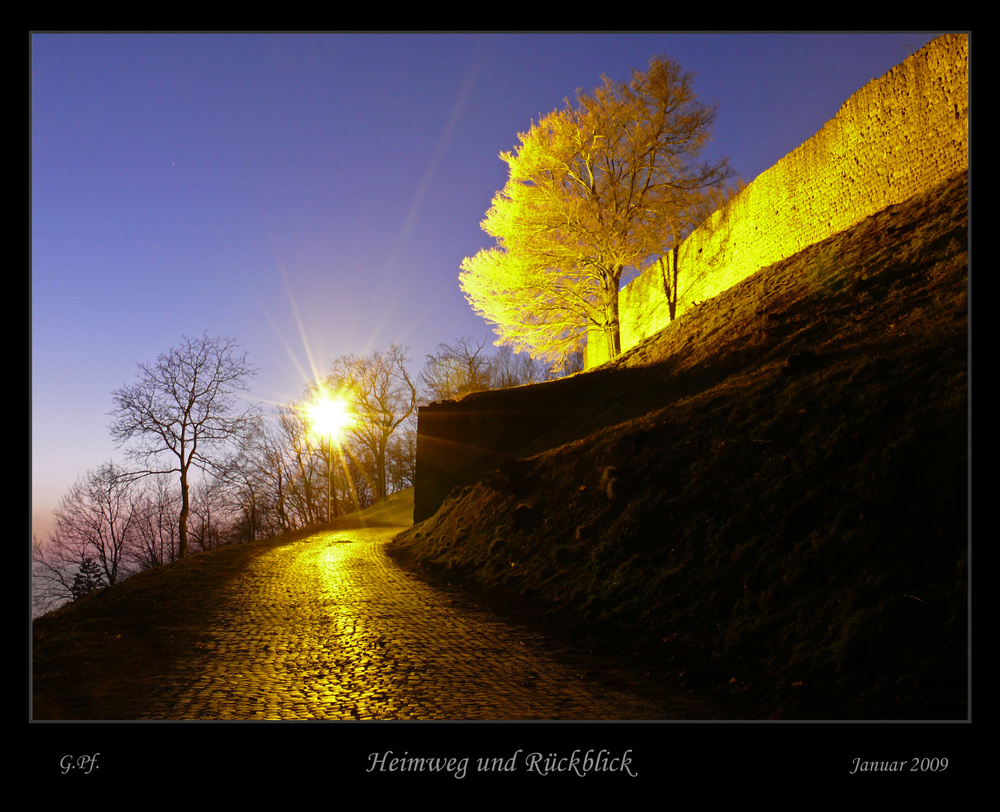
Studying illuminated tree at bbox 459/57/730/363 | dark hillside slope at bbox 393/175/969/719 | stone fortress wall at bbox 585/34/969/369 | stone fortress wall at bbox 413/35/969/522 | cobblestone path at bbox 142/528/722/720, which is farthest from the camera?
illuminated tree at bbox 459/57/730/363

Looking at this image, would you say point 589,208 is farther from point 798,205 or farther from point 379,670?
point 379,670

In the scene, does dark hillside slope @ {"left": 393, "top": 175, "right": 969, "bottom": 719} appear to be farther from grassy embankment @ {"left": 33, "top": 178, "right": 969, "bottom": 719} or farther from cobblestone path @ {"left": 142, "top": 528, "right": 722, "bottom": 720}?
cobblestone path @ {"left": 142, "top": 528, "right": 722, "bottom": 720}

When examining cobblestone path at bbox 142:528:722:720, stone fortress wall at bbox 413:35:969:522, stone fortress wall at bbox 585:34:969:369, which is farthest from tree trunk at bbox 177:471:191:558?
stone fortress wall at bbox 585:34:969:369

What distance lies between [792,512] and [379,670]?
166 inches

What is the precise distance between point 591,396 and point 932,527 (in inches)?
486

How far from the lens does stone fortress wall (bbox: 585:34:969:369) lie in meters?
11.5

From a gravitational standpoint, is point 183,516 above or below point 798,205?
below

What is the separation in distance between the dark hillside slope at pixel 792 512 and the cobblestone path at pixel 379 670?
741 mm

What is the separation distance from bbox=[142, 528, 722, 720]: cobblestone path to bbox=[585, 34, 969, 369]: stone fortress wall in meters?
10.8

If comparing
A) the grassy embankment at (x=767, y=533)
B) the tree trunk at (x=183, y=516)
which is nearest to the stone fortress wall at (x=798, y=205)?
the grassy embankment at (x=767, y=533)

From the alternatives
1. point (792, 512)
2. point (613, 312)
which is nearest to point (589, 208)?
point (613, 312)

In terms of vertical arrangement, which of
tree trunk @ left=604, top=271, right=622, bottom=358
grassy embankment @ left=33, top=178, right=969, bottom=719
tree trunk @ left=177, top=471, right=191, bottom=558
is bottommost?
tree trunk @ left=177, top=471, right=191, bottom=558

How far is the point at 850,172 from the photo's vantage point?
1433cm
